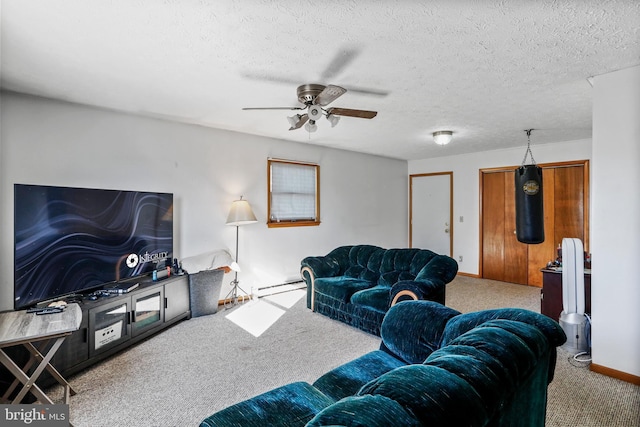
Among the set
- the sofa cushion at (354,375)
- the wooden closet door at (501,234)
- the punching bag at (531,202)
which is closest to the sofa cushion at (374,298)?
the sofa cushion at (354,375)

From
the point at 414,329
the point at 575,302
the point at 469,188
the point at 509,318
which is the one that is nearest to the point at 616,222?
the point at 575,302

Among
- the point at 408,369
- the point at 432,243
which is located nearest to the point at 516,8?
the point at 408,369

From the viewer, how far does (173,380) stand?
8.32 ft

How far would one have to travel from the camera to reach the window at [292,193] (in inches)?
201

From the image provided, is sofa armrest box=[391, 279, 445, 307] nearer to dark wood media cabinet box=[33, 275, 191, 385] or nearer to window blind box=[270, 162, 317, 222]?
dark wood media cabinet box=[33, 275, 191, 385]

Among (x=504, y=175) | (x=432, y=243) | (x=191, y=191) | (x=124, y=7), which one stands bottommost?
(x=432, y=243)

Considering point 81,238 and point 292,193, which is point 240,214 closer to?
point 292,193

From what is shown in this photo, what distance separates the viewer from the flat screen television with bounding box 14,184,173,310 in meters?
2.52

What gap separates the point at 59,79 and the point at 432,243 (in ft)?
20.9

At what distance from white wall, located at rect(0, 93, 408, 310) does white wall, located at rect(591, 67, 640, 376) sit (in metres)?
3.79

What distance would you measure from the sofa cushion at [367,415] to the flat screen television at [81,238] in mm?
2784

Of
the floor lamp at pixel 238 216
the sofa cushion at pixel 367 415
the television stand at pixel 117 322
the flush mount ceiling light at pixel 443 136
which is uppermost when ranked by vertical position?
the flush mount ceiling light at pixel 443 136

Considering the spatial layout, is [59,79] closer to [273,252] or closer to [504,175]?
[273,252]

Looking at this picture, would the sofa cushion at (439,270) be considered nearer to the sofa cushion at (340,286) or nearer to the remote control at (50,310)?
the sofa cushion at (340,286)
